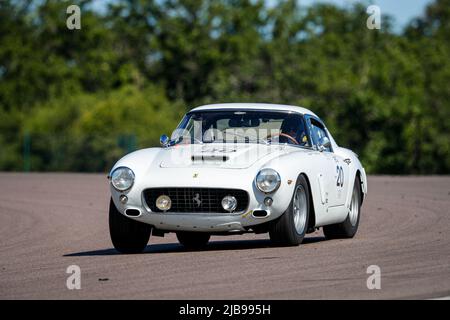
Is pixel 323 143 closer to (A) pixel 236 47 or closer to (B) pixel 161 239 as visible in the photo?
(B) pixel 161 239

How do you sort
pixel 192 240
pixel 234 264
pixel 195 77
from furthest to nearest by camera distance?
pixel 195 77 < pixel 192 240 < pixel 234 264

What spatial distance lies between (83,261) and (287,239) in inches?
83.4

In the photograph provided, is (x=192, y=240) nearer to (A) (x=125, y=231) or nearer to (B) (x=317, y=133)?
(A) (x=125, y=231)

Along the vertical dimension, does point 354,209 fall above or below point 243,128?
below

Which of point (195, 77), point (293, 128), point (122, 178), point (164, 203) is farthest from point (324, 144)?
point (195, 77)

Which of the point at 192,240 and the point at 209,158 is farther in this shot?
the point at 192,240

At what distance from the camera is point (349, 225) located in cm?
1366

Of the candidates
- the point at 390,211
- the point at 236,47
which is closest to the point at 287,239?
the point at 390,211

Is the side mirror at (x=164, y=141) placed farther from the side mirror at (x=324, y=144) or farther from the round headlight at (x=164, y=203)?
the side mirror at (x=324, y=144)

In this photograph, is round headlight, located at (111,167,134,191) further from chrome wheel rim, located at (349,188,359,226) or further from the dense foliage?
the dense foliage

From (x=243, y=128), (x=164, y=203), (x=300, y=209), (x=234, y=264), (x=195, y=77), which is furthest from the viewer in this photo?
(x=195, y=77)

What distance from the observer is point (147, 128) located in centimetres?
5316

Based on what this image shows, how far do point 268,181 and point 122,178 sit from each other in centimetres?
154

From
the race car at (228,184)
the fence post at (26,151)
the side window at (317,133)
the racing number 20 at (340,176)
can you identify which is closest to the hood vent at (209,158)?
the race car at (228,184)
